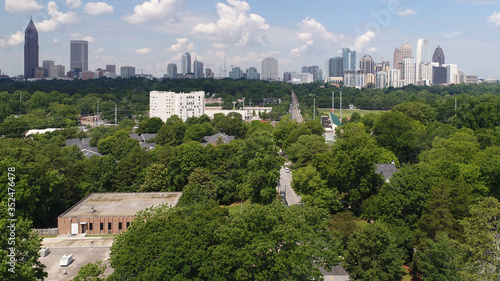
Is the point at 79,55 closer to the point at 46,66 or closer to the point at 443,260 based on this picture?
the point at 46,66

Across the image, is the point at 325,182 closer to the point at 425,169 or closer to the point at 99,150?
the point at 425,169

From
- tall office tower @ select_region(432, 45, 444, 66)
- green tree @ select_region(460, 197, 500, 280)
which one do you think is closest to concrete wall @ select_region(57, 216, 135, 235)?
green tree @ select_region(460, 197, 500, 280)

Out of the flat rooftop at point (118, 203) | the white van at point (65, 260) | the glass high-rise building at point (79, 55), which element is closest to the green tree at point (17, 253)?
the white van at point (65, 260)

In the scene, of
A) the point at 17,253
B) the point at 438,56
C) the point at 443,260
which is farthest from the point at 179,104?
the point at 438,56

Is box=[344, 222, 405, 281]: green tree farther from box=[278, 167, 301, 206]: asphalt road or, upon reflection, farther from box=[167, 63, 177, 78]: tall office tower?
box=[167, 63, 177, 78]: tall office tower

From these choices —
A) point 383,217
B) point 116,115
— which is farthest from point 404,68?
point 383,217
